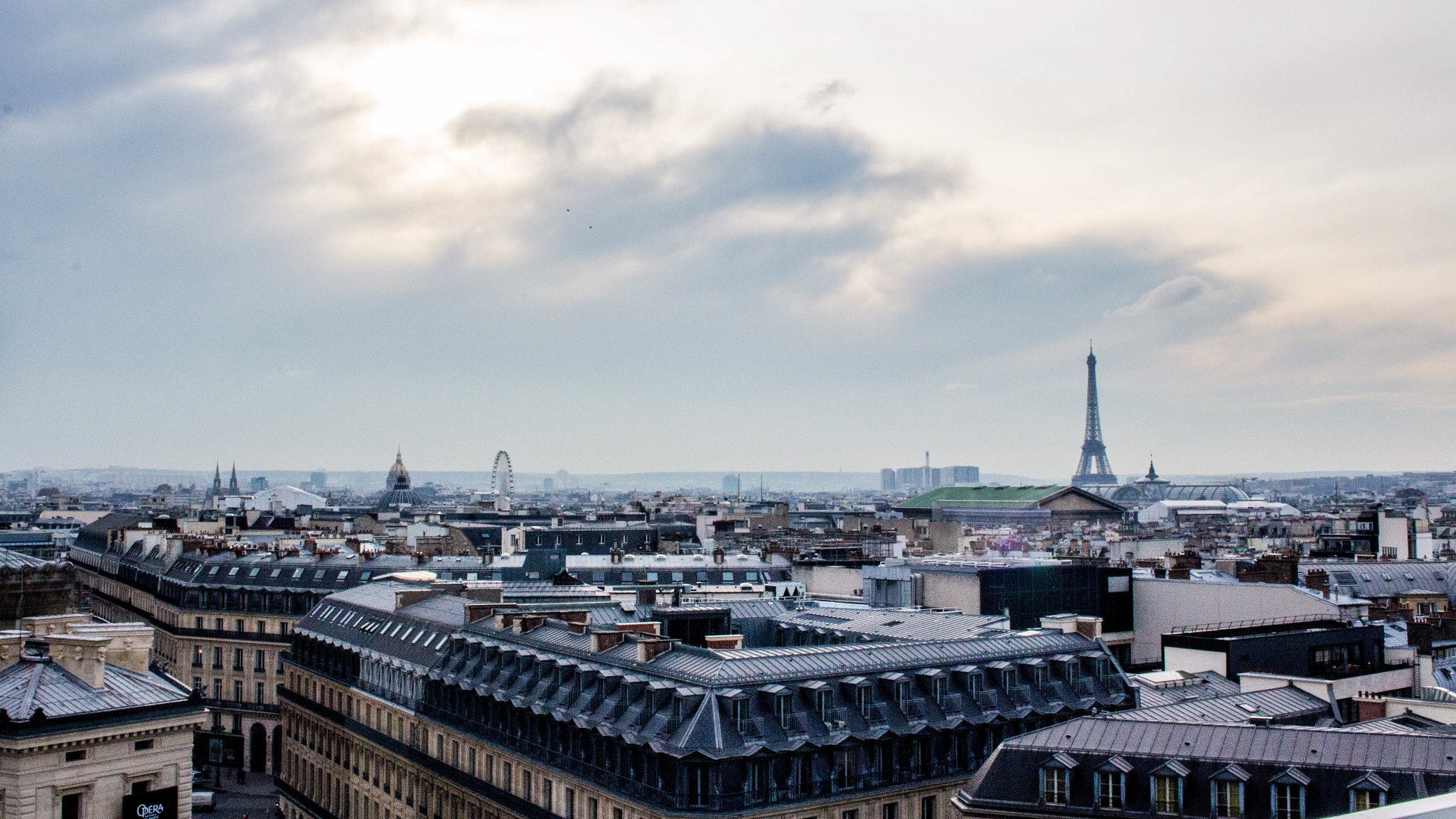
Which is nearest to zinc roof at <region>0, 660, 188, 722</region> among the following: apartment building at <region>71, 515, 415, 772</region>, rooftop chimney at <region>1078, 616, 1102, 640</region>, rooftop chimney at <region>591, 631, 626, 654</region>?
rooftop chimney at <region>591, 631, 626, 654</region>

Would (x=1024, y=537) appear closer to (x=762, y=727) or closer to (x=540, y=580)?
(x=540, y=580)

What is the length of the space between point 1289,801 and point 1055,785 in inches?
223

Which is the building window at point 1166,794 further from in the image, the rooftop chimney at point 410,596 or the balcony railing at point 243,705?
the balcony railing at point 243,705

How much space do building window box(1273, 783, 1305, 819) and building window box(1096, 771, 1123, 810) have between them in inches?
148

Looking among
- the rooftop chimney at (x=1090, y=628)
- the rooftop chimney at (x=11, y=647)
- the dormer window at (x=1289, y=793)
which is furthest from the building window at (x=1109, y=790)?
the rooftop chimney at (x=11, y=647)

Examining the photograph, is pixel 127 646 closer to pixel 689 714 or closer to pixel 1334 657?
pixel 689 714

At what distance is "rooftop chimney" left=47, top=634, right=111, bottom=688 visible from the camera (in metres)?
34.7

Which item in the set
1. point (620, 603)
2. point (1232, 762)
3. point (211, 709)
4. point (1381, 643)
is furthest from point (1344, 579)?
point (211, 709)

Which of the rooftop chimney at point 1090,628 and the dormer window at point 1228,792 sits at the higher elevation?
the rooftop chimney at point 1090,628

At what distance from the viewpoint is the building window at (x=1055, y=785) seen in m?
33.9

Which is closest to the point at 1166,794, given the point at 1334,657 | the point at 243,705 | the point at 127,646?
the point at 1334,657

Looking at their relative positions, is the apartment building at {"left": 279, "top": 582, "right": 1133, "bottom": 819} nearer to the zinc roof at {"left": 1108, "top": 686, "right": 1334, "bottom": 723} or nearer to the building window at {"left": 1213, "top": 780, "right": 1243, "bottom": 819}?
the zinc roof at {"left": 1108, "top": 686, "right": 1334, "bottom": 723}

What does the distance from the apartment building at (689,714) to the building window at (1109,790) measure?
28.4 feet

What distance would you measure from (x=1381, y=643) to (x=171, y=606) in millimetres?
77221
